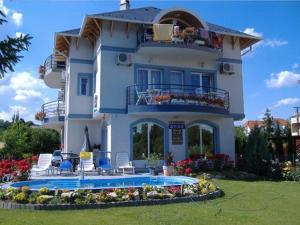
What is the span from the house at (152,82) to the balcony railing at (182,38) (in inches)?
2.0

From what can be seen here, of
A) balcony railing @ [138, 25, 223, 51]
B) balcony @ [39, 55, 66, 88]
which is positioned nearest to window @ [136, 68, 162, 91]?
balcony railing @ [138, 25, 223, 51]

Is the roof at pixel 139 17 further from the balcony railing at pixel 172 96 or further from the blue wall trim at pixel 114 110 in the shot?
the blue wall trim at pixel 114 110

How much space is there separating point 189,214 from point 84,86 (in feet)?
48.3

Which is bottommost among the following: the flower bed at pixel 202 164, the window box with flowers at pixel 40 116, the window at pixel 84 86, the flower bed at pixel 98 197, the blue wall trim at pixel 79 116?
the flower bed at pixel 98 197

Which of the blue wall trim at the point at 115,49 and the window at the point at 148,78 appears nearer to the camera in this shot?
the blue wall trim at the point at 115,49

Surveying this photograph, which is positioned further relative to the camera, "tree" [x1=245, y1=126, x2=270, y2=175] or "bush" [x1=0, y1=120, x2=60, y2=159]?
"bush" [x1=0, y1=120, x2=60, y2=159]

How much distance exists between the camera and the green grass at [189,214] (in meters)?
8.30

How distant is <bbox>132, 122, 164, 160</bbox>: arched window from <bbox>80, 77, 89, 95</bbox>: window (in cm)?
427

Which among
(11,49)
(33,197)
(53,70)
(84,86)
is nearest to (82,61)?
(84,86)

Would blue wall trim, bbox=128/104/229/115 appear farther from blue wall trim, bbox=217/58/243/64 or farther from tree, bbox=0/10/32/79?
tree, bbox=0/10/32/79

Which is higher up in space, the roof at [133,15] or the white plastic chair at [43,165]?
the roof at [133,15]

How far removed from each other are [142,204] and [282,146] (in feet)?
55.4

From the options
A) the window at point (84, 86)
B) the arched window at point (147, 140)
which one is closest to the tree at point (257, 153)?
the arched window at point (147, 140)

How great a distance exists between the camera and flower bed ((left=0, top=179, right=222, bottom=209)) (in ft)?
32.9
